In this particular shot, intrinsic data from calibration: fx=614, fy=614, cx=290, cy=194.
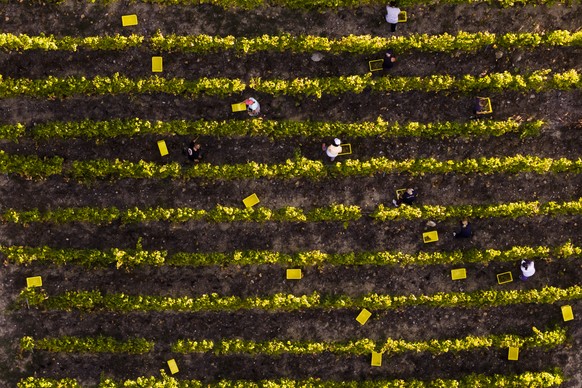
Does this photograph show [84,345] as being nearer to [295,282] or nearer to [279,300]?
[279,300]

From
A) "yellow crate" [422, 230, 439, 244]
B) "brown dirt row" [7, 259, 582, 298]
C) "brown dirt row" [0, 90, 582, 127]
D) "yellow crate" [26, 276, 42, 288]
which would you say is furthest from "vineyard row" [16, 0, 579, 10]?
"yellow crate" [26, 276, 42, 288]

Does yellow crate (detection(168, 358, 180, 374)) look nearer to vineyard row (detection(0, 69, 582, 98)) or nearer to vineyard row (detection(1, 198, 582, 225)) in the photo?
vineyard row (detection(1, 198, 582, 225))

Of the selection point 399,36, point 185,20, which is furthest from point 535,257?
point 185,20

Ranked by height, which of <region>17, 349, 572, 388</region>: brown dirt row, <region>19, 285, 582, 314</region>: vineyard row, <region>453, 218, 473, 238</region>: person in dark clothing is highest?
<region>453, 218, 473, 238</region>: person in dark clothing

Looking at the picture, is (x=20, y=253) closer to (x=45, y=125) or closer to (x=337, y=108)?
(x=45, y=125)

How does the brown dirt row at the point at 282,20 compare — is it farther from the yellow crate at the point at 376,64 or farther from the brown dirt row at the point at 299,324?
the brown dirt row at the point at 299,324

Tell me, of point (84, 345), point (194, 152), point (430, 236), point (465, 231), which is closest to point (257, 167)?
point (194, 152)
